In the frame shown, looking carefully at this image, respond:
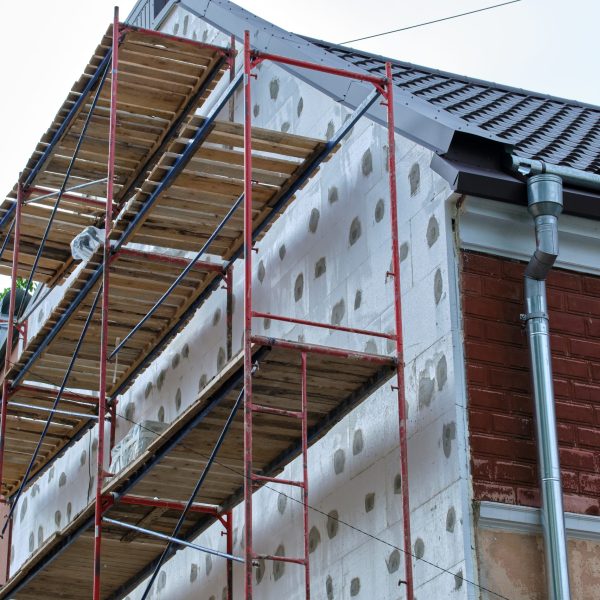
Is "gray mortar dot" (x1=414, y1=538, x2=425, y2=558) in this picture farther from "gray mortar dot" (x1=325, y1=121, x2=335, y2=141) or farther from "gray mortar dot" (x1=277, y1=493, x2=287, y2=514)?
"gray mortar dot" (x1=325, y1=121, x2=335, y2=141)

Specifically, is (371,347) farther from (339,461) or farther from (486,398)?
(486,398)

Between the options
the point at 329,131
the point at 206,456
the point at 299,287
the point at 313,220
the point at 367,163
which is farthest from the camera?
the point at 329,131

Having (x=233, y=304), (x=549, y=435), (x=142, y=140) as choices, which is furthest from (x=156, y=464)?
(x=142, y=140)

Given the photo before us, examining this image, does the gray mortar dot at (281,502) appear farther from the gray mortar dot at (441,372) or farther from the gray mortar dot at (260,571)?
the gray mortar dot at (441,372)

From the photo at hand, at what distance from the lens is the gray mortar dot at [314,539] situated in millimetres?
13094

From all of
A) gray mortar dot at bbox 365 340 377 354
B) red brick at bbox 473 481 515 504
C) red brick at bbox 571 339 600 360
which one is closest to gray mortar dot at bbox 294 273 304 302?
gray mortar dot at bbox 365 340 377 354

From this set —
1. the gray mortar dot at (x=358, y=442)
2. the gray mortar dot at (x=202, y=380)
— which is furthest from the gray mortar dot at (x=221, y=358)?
the gray mortar dot at (x=358, y=442)

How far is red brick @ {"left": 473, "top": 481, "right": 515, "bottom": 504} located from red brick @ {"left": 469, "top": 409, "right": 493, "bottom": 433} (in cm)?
42

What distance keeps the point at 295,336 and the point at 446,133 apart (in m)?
2.70

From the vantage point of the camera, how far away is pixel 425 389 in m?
12.0

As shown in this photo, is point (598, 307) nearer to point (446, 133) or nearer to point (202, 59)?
point (446, 133)

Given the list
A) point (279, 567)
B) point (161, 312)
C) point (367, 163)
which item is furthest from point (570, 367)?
point (161, 312)

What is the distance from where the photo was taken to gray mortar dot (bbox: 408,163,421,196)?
12.7 m

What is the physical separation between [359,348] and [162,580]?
4.53 metres
